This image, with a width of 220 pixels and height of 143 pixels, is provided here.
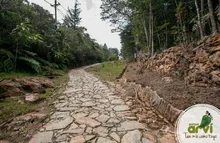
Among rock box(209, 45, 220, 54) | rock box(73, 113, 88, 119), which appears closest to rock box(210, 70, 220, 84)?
rock box(209, 45, 220, 54)

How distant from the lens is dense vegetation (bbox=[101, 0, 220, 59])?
16.3 feet

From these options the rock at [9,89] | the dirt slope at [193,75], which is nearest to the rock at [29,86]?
the rock at [9,89]

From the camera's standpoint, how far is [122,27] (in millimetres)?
14273

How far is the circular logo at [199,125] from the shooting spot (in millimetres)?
1564

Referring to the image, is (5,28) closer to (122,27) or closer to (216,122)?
(216,122)

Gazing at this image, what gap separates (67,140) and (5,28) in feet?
21.4

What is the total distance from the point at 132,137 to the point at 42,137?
132 centimetres

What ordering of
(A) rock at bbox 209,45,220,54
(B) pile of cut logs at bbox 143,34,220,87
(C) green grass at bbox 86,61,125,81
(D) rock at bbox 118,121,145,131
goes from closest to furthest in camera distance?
(D) rock at bbox 118,121,145,131, (B) pile of cut logs at bbox 143,34,220,87, (A) rock at bbox 209,45,220,54, (C) green grass at bbox 86,61,125,81

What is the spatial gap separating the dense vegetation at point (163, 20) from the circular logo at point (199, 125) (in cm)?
335

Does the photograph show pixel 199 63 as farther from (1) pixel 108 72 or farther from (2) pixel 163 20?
(1) pixel 108 72

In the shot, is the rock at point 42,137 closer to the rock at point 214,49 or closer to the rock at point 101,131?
the rock at point 101,131

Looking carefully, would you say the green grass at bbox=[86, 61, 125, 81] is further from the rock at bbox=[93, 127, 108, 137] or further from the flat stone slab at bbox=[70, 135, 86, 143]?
the flat stone slab at bbox=[70, 135, 86, 143]

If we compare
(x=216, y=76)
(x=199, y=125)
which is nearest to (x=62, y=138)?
(x=199, y=125)

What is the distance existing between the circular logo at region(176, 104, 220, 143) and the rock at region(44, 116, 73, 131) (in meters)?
1.78
